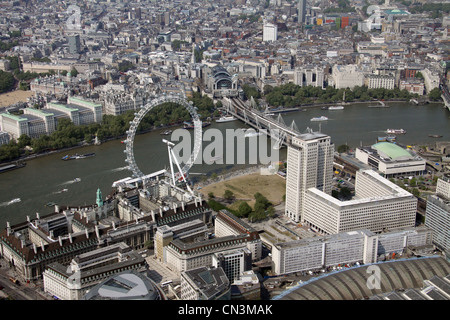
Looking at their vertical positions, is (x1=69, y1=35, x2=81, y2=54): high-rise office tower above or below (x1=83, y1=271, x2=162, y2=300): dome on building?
above

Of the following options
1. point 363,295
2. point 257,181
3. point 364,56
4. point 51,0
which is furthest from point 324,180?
point 51,0

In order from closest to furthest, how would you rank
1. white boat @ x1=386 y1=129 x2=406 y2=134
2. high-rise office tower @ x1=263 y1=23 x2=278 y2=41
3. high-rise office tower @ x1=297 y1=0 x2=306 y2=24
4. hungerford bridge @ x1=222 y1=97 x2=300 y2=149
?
hungerford bridge @ x1=222 y1=97 x2=300 y2=149
white boat @ x1=386 y1=129 x2=406 y2=134
high-rise office tower @ x1=263 y1=23 x2=278 y2=41
high-rise office tower @ x1=297 y1=0 x2=306 y2=24

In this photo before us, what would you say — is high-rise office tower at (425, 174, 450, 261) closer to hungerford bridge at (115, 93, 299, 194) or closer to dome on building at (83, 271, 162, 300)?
hungerford bridge at (115, 93, 299, 194)

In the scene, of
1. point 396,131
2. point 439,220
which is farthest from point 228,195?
point 396,131

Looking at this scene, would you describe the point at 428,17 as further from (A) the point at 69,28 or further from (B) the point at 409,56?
(A) the point at 69,28

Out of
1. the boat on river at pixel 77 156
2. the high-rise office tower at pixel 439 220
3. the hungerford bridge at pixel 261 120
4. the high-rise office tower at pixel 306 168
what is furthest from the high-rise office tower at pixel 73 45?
the high-rise office tower at pixel 439 220

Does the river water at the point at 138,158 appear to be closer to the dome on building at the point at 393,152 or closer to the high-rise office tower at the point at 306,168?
the dome on building at the point at 393,152

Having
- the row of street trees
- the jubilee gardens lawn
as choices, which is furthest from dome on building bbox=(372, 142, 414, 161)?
the row of street trees
